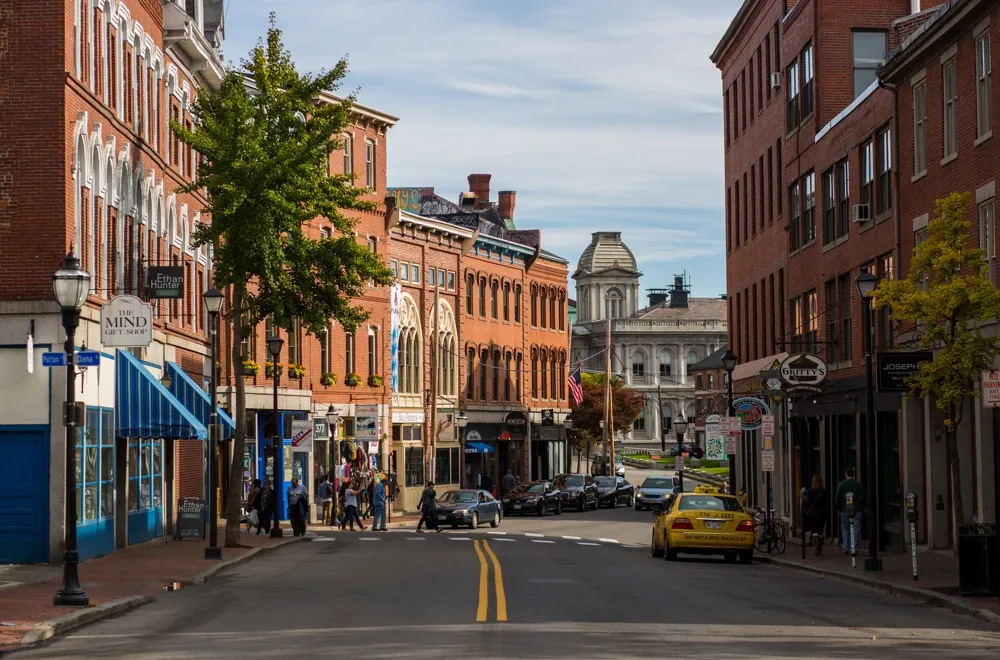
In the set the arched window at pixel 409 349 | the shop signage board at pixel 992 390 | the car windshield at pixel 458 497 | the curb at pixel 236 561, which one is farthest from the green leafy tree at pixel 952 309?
the arched window at pixel 409 349

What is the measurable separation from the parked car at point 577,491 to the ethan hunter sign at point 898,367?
4064 centimetres

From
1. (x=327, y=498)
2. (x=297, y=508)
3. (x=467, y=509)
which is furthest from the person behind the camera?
(x=327, y=498)

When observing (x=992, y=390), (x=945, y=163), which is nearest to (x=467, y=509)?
(x=945, y=163)

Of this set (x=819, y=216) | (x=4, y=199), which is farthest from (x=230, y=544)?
(x=819, y=216)

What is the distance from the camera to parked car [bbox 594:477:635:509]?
73.8m

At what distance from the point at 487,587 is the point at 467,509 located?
2677cm

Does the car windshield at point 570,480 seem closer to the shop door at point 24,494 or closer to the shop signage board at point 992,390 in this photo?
the shop door at point 24,494

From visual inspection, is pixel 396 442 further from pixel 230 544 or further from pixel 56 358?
pixel 56 358

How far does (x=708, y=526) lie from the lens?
30.9m

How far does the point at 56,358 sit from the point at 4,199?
6320 millimetres

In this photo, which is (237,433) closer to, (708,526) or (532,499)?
(708,526)

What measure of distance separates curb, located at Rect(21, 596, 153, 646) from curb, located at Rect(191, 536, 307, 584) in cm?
380

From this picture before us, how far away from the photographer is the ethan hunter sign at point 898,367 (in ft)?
88.4

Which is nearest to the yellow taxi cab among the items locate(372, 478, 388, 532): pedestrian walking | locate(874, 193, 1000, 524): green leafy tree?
locate(874, 193, 1000, 524): green leafy tree
